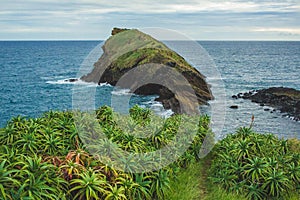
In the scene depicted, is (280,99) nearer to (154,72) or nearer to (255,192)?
(154,72)

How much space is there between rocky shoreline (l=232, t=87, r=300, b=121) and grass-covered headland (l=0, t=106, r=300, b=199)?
27.6 meters

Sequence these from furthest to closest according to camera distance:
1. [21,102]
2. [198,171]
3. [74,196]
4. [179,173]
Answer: [21,102]
[198,171]
[179,173]
[74,196]

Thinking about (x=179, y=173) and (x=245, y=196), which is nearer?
(x=245, y=196)

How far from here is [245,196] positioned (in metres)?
8.27

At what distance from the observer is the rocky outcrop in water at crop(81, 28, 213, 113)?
128 ft

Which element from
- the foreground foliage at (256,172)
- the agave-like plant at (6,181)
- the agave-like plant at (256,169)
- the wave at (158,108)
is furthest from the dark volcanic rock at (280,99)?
the agave-like plant at (6,181)

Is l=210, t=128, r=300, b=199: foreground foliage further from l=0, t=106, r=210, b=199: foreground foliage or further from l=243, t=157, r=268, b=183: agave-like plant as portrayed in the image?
l=0, t=106, r=210, b=199: foreground foliage

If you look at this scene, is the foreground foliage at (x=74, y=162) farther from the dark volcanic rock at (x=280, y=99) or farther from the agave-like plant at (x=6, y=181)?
the dark volcanic rock at (x=280, y=99)

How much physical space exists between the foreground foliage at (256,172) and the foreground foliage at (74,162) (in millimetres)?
A: 1088

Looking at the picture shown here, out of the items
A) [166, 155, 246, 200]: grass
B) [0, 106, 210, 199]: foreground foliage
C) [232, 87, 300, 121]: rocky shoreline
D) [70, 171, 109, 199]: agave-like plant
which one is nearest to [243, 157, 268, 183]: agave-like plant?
[166, 155, 246, 200]: grass

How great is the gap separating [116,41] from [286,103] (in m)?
30.7

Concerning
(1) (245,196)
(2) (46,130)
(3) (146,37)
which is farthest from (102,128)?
(3) (146,37)

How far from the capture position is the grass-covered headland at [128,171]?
619cm

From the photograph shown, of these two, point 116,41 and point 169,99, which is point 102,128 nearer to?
point 169,99
